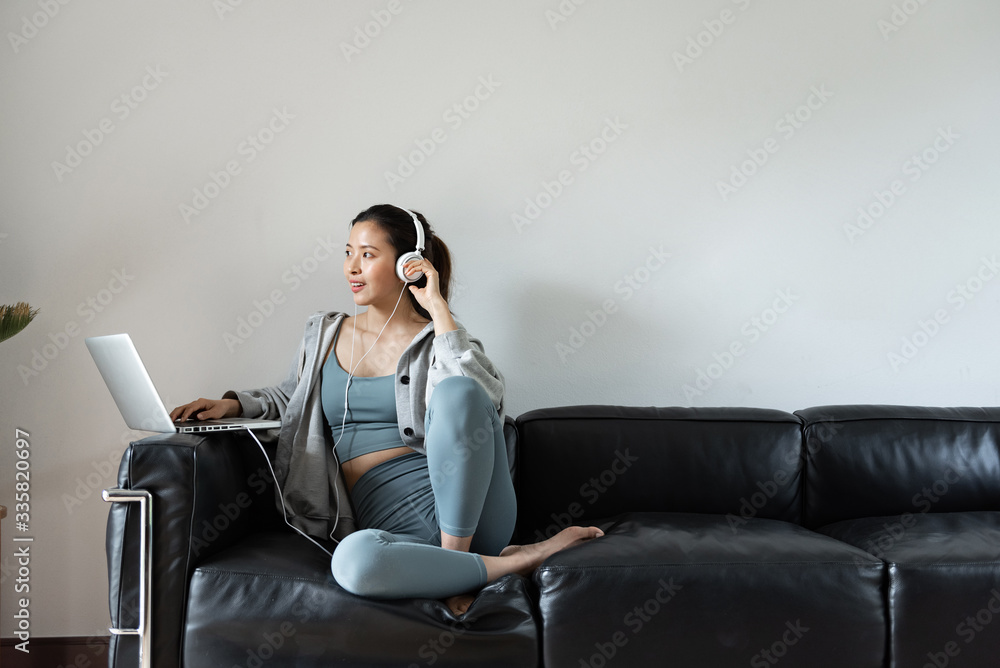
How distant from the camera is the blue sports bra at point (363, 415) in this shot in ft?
5.70

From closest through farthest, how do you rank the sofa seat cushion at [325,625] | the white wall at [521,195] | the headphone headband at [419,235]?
the sofa seat cushion at [325,625], the headphone headband at [419,235], the white wall at [521,195]

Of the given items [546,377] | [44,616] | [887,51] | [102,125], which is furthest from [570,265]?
[44,616]

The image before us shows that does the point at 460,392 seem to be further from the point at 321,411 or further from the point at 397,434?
the point at 321,411

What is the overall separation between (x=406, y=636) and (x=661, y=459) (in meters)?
0.92

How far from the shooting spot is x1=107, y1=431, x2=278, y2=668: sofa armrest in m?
1.31

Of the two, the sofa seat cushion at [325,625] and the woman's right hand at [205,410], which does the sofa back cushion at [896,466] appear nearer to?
the sofa seat cushion at [325,625]

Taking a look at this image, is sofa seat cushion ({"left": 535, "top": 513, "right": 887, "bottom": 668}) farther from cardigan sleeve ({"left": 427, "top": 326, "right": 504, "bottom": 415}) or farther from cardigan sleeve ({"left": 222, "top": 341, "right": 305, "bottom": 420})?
cardigan sleeve ({"left": 222, "top": 341, "right": 305, "bottom": 420})

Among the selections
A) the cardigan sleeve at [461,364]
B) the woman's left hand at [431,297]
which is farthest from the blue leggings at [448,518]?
the woman's left hand at [431,297]

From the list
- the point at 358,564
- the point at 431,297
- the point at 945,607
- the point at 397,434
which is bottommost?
the point at 945,607

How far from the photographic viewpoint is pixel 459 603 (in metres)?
1.32

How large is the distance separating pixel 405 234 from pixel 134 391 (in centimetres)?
75

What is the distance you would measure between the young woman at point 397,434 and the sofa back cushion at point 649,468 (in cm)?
27

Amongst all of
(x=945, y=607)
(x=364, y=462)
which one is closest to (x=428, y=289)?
(x=364, y=462)

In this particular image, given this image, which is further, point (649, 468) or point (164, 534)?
Result: point (649, 468)
